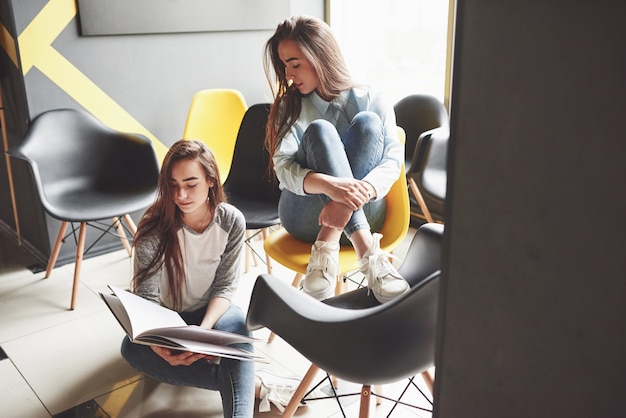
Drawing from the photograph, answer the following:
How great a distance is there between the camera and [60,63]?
10.0 ft

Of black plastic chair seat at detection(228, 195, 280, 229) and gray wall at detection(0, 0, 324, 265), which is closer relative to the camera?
black plastic chair seat at detection(228, 195, 280, 229)

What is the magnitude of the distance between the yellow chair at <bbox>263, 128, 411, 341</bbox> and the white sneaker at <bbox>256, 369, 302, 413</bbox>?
0.37m

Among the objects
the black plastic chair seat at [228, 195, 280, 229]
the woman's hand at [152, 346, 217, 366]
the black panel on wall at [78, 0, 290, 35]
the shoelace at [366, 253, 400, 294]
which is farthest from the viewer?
the black panel on wall at [78, 0, 290, 35]

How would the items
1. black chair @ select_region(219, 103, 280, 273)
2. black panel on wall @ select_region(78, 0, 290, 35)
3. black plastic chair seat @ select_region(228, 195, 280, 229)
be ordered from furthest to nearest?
black panel on wall @ select_region(78, 0, 290, 35) → black chair @ select_region(219, 103, 280, 273) → black plastic chair seat @ select_region(228, 195, 280, 229)

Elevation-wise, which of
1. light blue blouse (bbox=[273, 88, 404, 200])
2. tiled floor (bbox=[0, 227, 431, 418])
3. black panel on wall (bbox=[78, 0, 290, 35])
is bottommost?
tiled floor (bbox=[0, 227, 431, 418])

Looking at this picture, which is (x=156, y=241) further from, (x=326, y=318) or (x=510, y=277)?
(x=510, y=277)

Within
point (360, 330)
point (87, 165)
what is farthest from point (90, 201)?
point (360, 330)

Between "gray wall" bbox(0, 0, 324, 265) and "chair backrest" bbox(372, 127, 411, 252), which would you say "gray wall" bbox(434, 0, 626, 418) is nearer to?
"chair backrest" bbox(372, 127, 411, 252)

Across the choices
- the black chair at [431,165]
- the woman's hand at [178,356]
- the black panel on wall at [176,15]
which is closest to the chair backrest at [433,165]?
the black chair at [431,165]

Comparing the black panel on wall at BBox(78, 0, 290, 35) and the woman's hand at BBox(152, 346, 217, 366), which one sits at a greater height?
the black panel on wall at BBox(78, 0, 290, 35)

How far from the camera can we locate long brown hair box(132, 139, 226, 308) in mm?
1899

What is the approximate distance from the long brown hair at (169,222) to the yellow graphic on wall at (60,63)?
→ 149cm

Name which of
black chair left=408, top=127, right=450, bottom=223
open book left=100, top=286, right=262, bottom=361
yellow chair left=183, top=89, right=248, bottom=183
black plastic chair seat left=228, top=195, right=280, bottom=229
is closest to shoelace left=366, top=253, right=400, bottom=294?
open book left=100, top=286, right=262, bottom=361

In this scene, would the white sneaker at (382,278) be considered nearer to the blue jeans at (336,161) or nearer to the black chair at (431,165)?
the blue jeans at (336,161)
